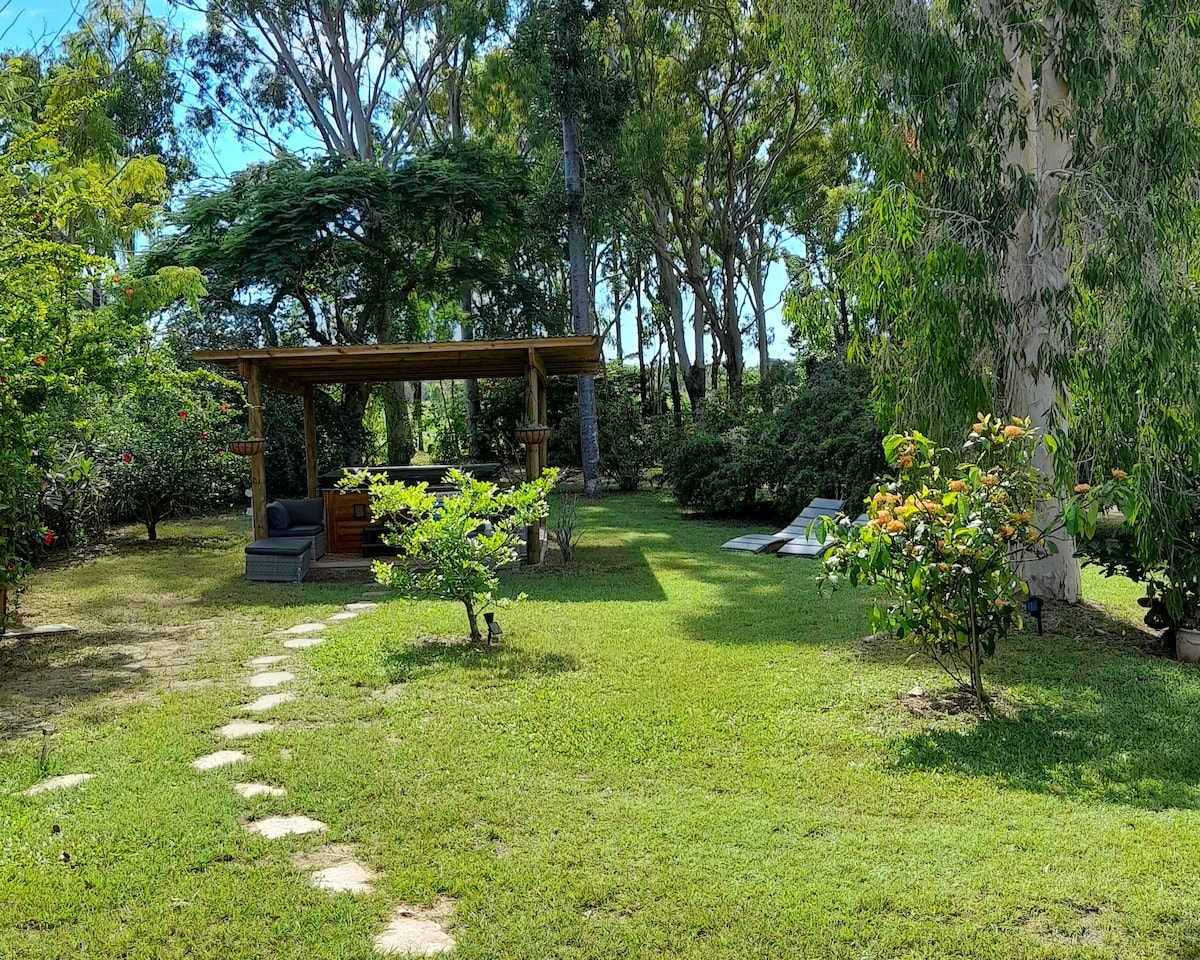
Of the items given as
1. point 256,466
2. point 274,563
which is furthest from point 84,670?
point 256,466

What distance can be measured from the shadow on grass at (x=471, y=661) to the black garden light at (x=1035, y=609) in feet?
10.8

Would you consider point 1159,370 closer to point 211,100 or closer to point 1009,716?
point 1009,716

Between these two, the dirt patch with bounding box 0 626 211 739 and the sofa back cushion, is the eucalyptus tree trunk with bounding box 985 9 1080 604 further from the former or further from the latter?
the sofa back cushion

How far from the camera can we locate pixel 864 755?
3.99 m

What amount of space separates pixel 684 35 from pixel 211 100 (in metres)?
14.1

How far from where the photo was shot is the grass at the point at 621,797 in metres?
2.51

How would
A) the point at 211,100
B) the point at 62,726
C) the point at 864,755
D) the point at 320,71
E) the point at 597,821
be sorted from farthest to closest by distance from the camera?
the point at 211,100 → the point at 320,71 → the point at 62,726 → the point at 864,755 → the point at 597,821

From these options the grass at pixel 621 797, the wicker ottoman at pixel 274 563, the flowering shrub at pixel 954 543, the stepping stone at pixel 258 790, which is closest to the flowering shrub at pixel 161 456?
the wicker ottoman at pixel 274 563

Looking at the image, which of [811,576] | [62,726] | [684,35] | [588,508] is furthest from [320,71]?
[62,726]

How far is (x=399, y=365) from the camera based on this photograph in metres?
11.3

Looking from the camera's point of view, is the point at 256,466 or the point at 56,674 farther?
the point at 256,466

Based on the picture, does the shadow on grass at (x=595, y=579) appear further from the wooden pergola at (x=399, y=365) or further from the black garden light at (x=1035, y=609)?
the black garden light at (x=1035, y=609)

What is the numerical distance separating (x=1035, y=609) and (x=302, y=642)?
5.20 m

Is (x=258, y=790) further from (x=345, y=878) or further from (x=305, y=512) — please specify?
(x=305, y=512)
